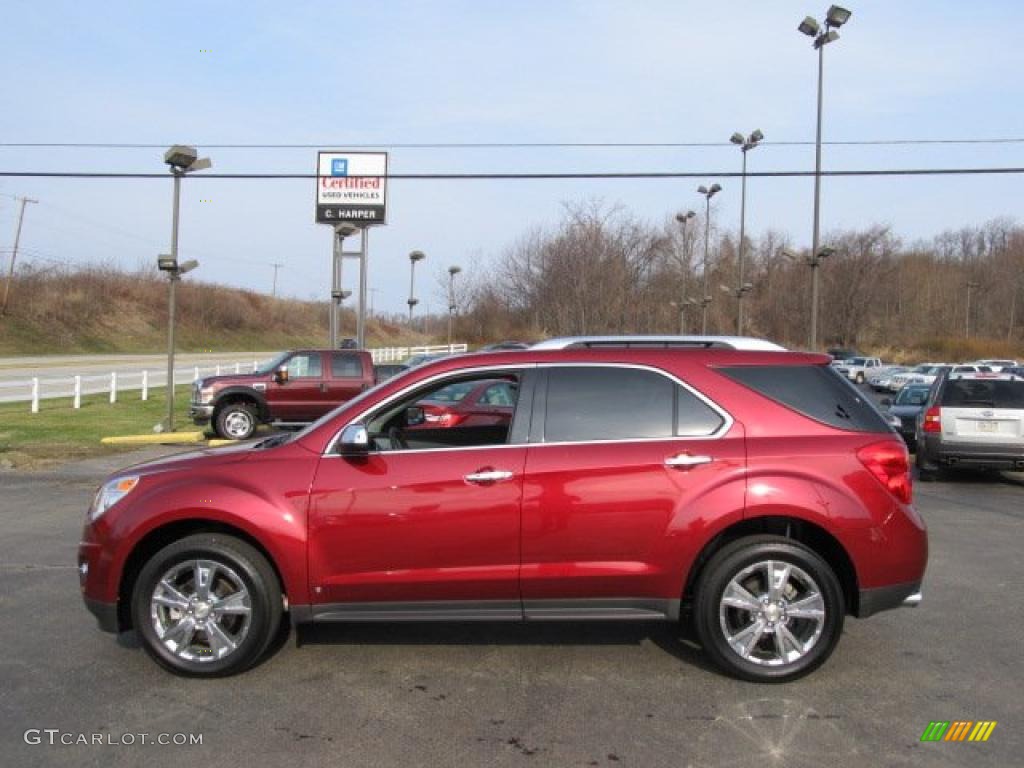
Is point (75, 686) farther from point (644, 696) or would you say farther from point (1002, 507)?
point (1002, 507)

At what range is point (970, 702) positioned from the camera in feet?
14.8

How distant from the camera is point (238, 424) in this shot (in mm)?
17797

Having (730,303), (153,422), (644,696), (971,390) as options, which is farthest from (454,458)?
(730,303)

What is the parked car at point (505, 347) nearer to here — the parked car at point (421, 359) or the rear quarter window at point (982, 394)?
the parked car at point (421, 359)

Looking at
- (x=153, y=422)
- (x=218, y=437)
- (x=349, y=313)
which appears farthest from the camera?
(x=349, y=313)

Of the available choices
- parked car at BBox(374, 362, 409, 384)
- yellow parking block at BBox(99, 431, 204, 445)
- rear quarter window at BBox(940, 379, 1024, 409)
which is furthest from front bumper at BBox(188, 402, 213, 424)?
rear quarter window at BBox(940, 379, 1024, 409)

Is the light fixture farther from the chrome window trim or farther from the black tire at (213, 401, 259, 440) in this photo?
the chrome window trim

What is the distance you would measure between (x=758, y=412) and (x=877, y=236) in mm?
91176

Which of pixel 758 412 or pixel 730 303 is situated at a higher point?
pixel 730 303

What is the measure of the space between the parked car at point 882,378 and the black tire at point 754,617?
3955 cm

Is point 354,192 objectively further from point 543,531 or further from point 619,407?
point 543,531

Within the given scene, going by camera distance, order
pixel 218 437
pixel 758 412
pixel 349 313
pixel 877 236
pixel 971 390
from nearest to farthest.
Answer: pixel 758 412 → pixel 971 390 → pixel 218 437 → pixel 877 236 → pixel 349 313

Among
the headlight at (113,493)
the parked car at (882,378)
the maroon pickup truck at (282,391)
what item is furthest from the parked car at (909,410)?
the parked car at (882,378)

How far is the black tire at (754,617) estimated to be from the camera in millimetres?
4715
